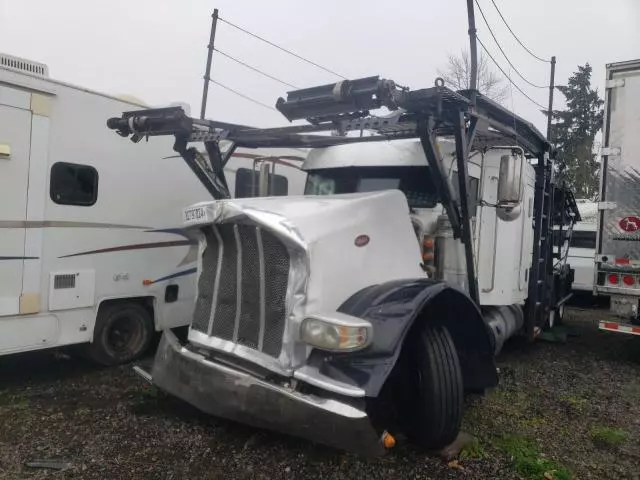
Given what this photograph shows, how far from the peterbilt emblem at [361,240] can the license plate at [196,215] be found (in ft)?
3.57

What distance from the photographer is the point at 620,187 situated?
6977 mm

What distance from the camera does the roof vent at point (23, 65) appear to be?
4.92 m

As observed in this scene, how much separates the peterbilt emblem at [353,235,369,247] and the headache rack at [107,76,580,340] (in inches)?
A: 35.5

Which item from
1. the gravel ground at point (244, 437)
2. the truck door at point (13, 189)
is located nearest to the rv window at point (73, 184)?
the truck door at point (13, 189)

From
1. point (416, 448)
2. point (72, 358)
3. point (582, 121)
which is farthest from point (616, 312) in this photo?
point (582, 121)

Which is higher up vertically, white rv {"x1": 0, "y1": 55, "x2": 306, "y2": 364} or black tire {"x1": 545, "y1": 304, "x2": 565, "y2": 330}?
white rv {"x1": 0, "y1": 55, "x2": 306, "y2": 364}

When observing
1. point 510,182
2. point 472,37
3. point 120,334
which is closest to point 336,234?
point 510,182

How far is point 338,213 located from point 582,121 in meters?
28.8

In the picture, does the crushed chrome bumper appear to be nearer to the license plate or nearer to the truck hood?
the truck hood

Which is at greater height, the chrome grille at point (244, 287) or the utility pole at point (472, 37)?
the utility pole at point (472, 37)

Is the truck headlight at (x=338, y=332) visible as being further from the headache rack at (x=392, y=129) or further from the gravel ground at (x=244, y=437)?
the headache rack at (x=392, y=129)

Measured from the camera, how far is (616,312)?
6926mm

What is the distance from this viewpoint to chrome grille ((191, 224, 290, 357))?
3436 millimetres

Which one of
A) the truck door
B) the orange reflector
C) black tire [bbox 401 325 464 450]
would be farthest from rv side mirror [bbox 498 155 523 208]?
the truck door
